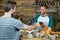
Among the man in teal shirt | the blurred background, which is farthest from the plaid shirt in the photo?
the blurred background

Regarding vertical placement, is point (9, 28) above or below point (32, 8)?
above

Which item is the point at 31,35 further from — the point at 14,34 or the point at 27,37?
the point at 14,34

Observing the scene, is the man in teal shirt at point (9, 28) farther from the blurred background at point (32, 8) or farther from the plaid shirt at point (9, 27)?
the blurred background at point (32, 8)

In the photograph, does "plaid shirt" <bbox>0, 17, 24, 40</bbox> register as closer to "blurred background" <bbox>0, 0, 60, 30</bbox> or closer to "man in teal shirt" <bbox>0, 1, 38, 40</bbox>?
"man in teal shirt" <bbox>0, 1, 38, 40</bbox>

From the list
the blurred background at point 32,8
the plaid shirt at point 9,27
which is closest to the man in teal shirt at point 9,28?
the plaid shirt at point 9,27

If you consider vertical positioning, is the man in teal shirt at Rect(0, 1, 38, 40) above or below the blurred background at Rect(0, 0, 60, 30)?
above

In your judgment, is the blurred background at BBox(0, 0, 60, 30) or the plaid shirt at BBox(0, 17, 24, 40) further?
the blurred background at BBox(0, 0, 60, 30)

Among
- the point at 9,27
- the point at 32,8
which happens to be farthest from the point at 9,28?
the point at 32,8

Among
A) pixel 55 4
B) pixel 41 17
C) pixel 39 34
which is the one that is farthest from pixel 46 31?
pixel 55 4

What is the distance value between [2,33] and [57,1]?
4.67 m

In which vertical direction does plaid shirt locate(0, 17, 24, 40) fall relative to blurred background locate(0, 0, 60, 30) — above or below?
above

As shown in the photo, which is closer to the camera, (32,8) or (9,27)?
(9,27)

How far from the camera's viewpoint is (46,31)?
3916mm

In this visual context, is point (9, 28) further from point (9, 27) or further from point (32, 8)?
point (32, 8)
